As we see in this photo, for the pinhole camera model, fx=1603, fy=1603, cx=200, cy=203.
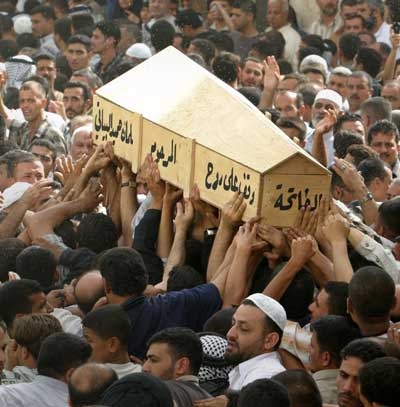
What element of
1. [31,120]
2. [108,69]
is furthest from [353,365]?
[108,69]

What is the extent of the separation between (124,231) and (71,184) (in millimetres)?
639

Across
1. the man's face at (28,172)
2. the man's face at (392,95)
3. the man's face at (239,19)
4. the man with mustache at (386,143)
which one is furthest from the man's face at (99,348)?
the man's face at (239,19)

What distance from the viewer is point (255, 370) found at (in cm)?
735

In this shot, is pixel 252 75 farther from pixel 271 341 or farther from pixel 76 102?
pixel 271 341

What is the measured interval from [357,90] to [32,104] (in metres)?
2.76

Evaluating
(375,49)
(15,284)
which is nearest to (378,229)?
(15,284)

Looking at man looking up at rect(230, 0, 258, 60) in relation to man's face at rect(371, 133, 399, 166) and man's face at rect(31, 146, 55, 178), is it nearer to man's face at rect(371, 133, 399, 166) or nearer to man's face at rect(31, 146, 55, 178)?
man's face at rect(31, 146, 55, 178)

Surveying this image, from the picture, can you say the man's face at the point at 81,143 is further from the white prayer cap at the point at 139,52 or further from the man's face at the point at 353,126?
the white prayer cap at the point at 139,52

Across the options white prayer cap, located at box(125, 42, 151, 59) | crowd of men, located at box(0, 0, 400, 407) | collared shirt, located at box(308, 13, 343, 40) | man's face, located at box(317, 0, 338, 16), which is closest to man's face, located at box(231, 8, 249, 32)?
collared shirt, located at box(308, 13, 343, 40)

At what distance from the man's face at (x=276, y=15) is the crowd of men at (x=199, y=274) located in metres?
2.36

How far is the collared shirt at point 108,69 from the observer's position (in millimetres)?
16020

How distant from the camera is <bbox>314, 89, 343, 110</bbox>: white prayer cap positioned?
12.9m

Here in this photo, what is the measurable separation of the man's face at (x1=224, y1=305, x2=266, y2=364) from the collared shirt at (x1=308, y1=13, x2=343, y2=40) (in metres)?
9.29

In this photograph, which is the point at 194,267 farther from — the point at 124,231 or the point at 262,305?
the point at 262,305
